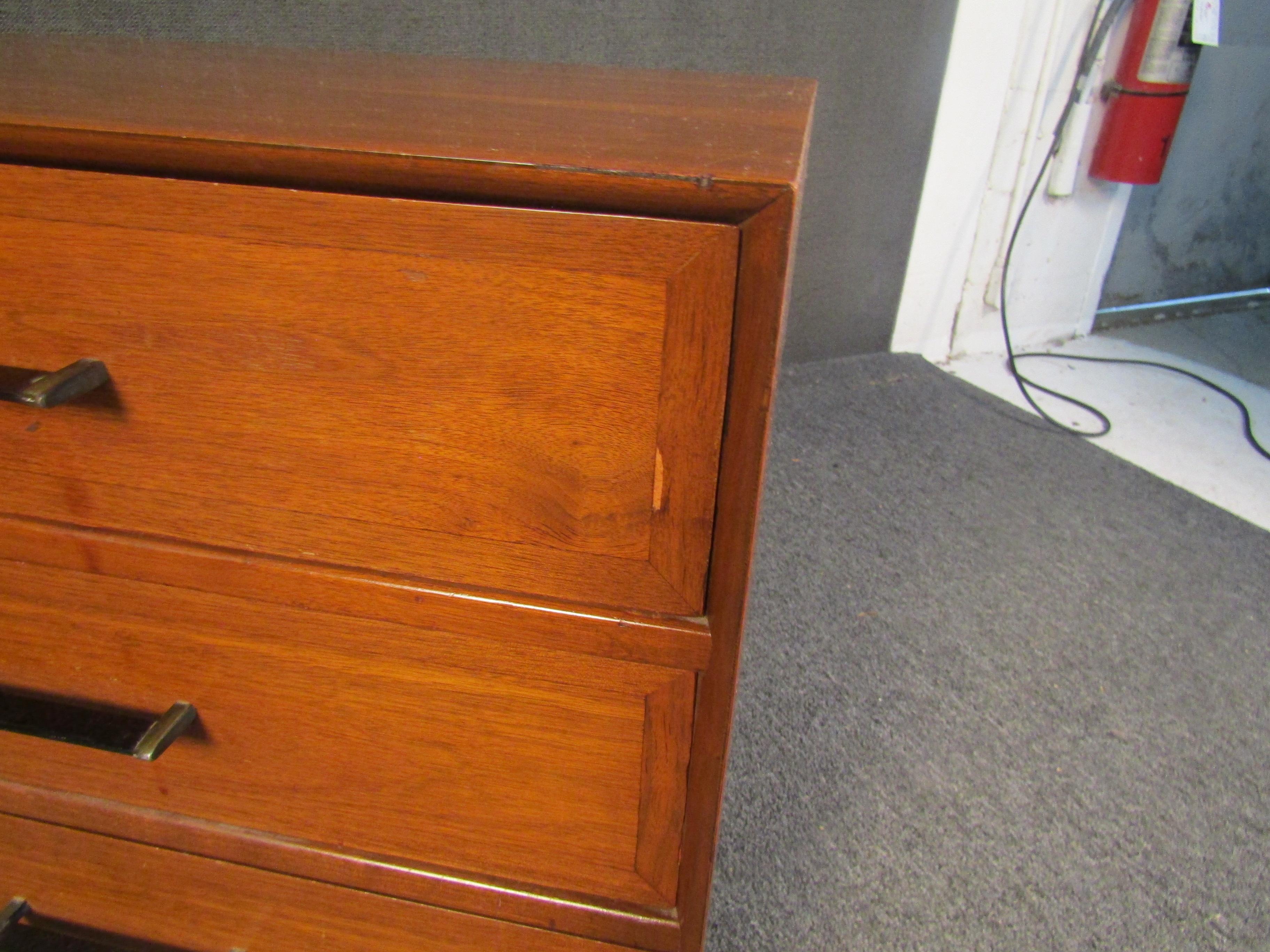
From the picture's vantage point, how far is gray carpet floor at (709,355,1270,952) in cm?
72

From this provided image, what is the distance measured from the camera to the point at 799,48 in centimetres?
127

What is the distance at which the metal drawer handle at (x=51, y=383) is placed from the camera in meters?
0.34

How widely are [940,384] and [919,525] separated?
1.59ft

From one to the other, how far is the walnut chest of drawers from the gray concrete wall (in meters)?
1.69

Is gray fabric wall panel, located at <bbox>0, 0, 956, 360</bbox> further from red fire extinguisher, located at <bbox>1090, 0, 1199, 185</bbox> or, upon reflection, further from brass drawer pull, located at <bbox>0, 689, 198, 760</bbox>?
brass drawer pull, located at <bbox>0, 689, 198, 760</bbox>

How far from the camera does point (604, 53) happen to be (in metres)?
1.15

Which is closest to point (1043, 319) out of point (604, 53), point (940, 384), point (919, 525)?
point (940, 384)

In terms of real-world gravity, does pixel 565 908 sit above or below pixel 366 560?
below

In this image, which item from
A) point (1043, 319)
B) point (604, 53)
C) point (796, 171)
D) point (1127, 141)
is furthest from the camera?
point (1043, 319)

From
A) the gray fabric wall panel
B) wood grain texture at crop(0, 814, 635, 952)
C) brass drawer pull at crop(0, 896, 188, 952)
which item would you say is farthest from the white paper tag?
brass drawer pull at crop(0, 896, 188, 952)

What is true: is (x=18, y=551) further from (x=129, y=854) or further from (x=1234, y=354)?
(x=1234, y=354)

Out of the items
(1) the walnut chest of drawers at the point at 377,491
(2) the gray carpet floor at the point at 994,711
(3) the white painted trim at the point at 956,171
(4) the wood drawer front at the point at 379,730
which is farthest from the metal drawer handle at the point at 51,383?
(3) the white painted trim at the point at 956,171

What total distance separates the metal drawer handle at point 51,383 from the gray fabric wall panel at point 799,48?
24.5 inches

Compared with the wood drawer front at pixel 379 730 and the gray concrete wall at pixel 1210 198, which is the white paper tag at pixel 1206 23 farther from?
the wood drawer front at pixel 379 730
